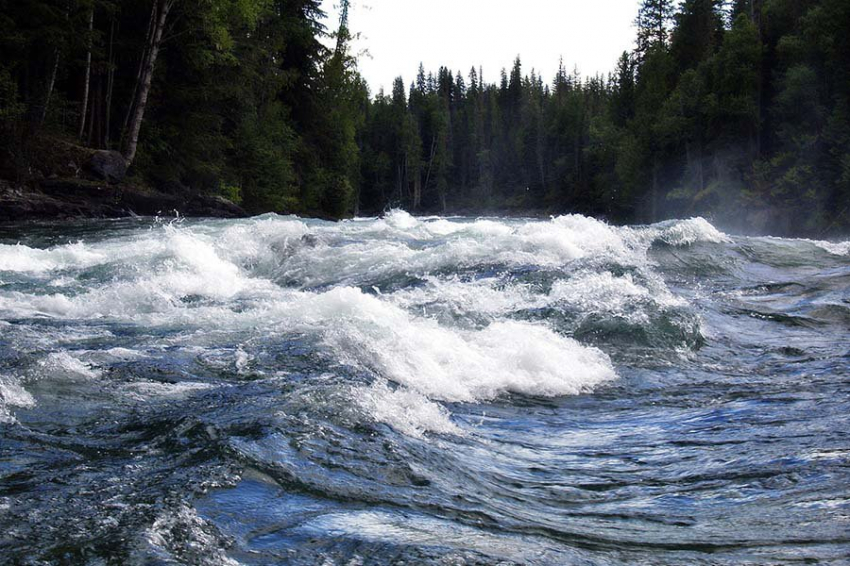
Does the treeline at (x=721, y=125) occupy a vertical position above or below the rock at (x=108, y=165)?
above

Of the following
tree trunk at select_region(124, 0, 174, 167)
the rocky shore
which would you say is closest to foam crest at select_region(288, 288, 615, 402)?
the rocky shore

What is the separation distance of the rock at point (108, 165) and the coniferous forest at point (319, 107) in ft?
1.13

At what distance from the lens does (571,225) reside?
40.6ft

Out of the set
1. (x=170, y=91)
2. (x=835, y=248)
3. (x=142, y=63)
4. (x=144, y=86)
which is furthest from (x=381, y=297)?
(x=170, y=91)

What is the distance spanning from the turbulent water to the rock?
10525 millimetres

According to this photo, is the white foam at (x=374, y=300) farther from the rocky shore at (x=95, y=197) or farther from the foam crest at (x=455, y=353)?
the rocky shore at (x=95, y=197)

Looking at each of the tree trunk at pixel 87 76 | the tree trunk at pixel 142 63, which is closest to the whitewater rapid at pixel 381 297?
the tree trunk at pixel 87 76

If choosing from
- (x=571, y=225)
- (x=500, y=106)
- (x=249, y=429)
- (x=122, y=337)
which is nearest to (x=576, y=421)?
(x=249, y=429)

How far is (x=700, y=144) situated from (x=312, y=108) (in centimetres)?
1888

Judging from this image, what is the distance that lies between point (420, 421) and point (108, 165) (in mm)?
17395

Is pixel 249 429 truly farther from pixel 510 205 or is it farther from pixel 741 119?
pixel 510 205

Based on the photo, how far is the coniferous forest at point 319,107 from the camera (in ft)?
61.9

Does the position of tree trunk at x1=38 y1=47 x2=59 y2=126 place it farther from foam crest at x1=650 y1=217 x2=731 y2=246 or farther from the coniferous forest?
foam crest at x1=650 y1=217 x2=731 y2=246

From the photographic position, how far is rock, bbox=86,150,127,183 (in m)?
18.9
